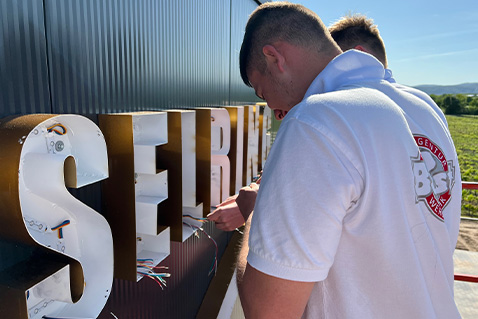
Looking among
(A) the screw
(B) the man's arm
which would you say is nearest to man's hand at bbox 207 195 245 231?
(A) the screw

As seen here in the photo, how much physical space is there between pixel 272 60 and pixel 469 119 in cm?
6452

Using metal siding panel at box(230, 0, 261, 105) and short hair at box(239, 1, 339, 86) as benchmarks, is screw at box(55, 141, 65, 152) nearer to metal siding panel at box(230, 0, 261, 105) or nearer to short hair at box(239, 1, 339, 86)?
short hair at box(239, 1, 339, 86)

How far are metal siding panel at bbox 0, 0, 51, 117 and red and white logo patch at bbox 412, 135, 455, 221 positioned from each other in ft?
4.58

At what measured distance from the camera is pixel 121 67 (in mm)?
2004

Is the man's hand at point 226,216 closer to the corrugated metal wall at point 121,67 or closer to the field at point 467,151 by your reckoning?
the corrugated metal wall at point 121,67

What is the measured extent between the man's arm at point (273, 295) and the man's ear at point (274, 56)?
83 cm

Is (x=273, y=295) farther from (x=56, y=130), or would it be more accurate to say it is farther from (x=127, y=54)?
(x=127, y=54)

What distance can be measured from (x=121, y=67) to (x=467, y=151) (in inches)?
1628

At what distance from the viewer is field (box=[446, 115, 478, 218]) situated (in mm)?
20155

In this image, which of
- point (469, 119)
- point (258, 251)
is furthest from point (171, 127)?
point (469, 119)

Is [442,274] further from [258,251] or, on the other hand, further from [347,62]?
[347,62]

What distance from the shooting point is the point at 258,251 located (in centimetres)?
108

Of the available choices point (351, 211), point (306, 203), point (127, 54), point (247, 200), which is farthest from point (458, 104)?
point (306, 203)

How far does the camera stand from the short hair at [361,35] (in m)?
2.61
